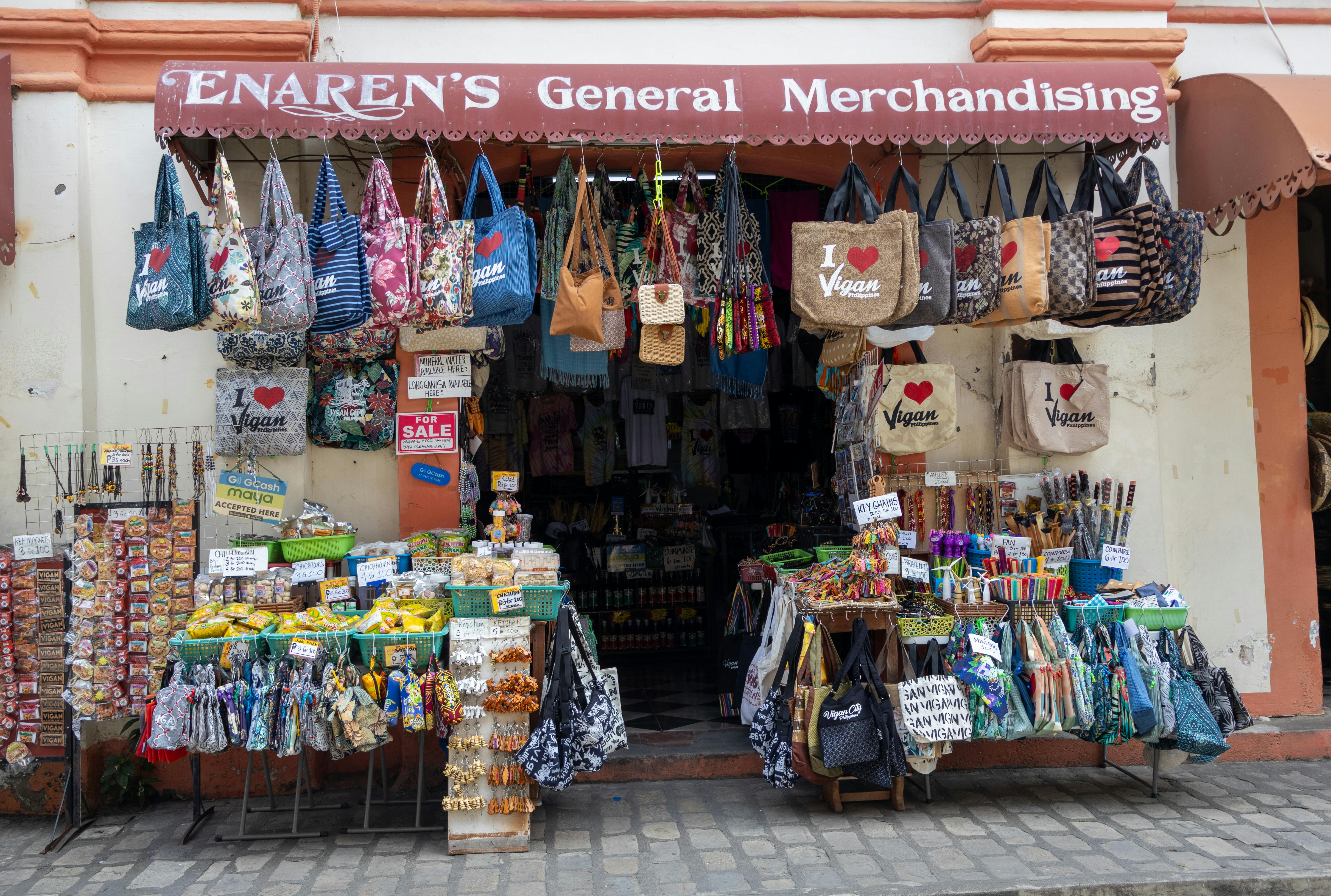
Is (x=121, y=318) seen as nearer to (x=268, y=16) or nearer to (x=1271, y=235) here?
(x=268, y=16)

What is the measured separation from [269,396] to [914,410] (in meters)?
3.98

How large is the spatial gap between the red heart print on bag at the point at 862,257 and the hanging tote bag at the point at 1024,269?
0.75m

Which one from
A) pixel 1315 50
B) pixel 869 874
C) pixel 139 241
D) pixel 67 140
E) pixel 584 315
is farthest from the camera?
pixel 1315 50

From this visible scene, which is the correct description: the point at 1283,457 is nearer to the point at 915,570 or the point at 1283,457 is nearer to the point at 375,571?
the point at 915,570

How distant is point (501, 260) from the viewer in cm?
506

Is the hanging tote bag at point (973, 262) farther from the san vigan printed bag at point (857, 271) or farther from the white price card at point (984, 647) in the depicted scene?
the white price card at point (984, 647)

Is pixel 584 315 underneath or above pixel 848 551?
above

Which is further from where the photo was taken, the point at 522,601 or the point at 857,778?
the point at 857,778

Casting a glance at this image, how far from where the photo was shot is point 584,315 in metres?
5.28

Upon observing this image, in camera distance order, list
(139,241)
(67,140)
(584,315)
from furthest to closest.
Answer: (67,140) < (584,315) < (139,241)

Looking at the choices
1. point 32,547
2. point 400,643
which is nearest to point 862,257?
point 400,643

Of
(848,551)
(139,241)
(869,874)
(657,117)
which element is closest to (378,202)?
(139,241)

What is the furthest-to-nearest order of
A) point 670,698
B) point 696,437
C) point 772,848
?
point 696,437 < point 670,698 < point 772,848

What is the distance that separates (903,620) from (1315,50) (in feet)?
16.5
